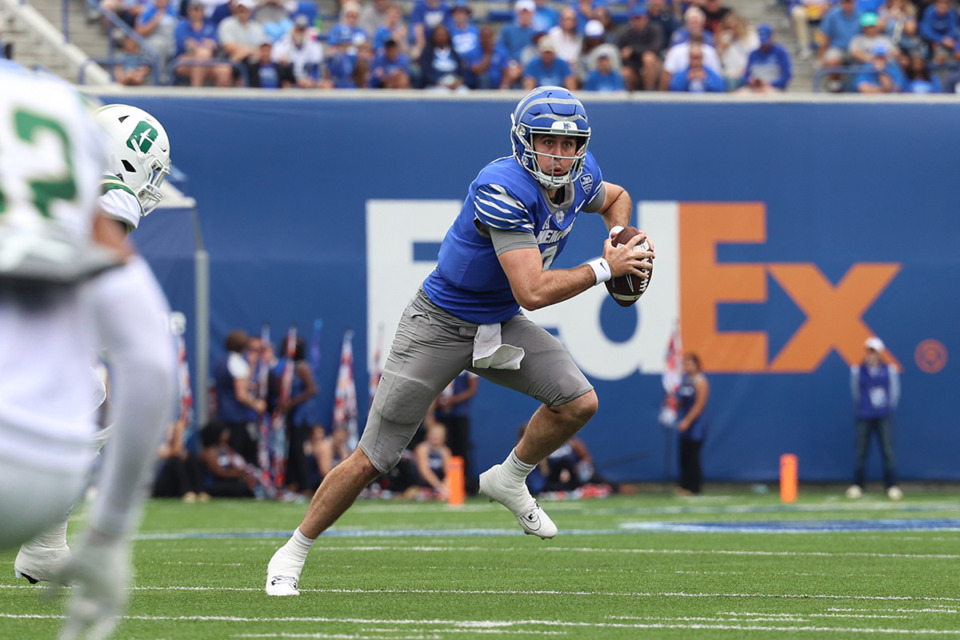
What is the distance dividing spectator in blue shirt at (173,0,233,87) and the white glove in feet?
42.0

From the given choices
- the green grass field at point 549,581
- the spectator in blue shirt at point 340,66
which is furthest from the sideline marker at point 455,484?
the spectator in blue shirt at point 340,66

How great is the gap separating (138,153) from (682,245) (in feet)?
32.8

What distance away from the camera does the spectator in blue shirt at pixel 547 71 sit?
15516 mm

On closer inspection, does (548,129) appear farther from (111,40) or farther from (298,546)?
(111,40)

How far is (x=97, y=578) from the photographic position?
8.11ft

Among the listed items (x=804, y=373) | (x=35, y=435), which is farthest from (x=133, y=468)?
(x=804, y=373)

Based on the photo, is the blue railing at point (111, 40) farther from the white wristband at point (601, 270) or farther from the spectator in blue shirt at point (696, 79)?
the white wristband at point (601, 270)

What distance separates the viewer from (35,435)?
2.38m

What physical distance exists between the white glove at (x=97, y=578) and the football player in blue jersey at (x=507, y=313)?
2.82 m

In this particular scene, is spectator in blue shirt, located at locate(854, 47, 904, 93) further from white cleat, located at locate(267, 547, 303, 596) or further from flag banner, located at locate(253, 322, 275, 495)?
white cleat, located at locate(267, 547, 303, 596)

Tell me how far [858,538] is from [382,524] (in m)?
3.34

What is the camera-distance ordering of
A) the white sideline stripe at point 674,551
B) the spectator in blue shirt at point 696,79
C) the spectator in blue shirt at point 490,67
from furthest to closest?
1. the spectator in blue shirt at point 490,67
2. the spectator in blue shirt at point 696,79
3. the white sideline stripe at point 674,551

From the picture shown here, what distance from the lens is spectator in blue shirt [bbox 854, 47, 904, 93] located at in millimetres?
15992

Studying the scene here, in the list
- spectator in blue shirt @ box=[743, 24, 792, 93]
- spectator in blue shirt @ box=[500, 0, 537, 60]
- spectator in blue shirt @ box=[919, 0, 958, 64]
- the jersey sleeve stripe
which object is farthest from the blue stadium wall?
the jersey sleeve stripe
